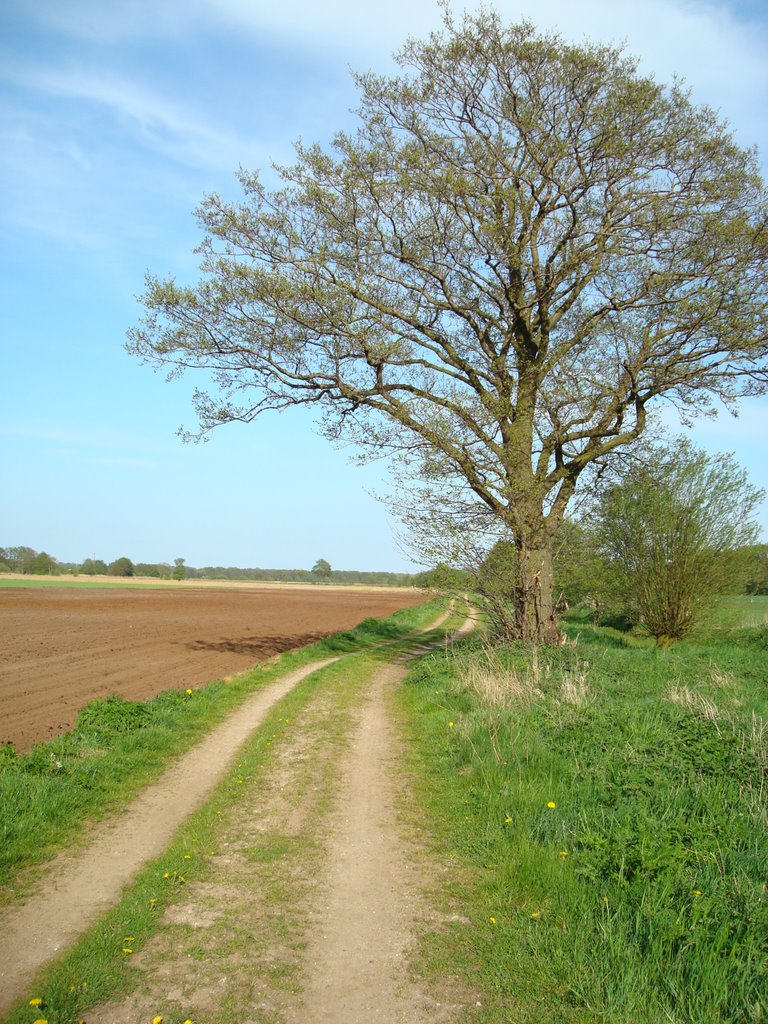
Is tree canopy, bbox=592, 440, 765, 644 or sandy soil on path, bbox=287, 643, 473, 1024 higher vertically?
tree canopy, bbox=592, 440, 765, 644

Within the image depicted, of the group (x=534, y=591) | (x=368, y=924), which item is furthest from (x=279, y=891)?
(x=534, y=591)

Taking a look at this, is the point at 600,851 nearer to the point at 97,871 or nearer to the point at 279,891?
the point at 279,891

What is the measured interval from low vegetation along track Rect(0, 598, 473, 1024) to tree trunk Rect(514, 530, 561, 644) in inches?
304

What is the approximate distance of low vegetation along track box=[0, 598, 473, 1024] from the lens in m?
4.21

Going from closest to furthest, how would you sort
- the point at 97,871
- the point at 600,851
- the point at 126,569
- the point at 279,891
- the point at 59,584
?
the point at 279,891 → the point at 600,851 → the point at 97,871 → the point at 59,584 → the point at 126,569

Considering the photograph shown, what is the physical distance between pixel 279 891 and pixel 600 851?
8.47ft

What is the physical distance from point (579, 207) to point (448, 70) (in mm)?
4076

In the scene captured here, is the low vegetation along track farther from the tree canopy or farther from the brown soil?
the tree canopy

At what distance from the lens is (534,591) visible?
1706cm

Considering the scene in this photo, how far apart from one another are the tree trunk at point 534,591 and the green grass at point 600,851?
15.5 ft

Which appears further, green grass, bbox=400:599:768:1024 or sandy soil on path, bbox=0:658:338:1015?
sandy soil on path, bbox=0:658:338:1015

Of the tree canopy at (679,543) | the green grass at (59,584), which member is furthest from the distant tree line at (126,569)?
the tree canopy at (679,543)

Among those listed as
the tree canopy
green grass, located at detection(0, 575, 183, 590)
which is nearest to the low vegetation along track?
the tree canopy

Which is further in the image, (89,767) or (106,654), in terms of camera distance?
(106,654)
